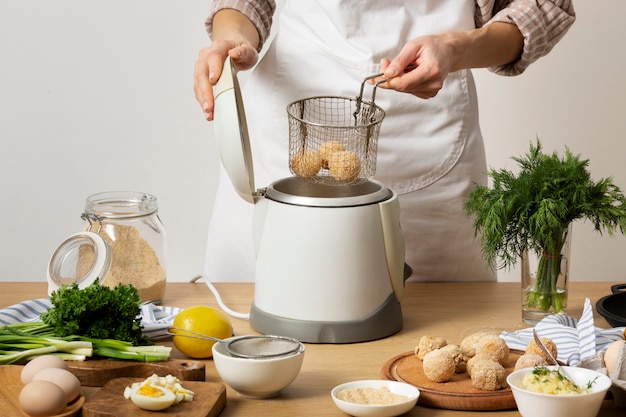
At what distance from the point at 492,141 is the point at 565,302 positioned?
1.42 metres

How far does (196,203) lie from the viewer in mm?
2826

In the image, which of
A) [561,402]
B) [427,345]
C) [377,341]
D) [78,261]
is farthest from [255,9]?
[561,402]

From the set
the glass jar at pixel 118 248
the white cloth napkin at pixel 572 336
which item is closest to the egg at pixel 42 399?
the glass jar at pixel 118 248

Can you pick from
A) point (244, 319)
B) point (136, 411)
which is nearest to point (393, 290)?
point (244, 319)

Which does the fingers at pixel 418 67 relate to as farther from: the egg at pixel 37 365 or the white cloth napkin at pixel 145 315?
the egg at pixel 37 365

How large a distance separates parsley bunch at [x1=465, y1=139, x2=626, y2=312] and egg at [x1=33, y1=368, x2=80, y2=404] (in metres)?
0.61

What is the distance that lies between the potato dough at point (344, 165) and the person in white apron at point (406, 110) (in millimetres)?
394

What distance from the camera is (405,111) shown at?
69.5 inches

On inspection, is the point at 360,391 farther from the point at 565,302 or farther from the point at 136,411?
the point at 565,302

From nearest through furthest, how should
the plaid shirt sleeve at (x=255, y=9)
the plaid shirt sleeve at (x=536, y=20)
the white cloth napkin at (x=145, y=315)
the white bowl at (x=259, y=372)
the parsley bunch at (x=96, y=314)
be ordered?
the white bowl at (x=259, y=372) < the parsley bunch at (x=96, y=314) < the white cloth napkin at (x=145, y=315) < the plaid shirt sleeve at (x=536, y=20) < the plaid shirt sleeve at (x=255, y=9)

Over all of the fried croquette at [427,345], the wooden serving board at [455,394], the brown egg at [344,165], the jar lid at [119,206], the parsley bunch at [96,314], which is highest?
the brown egg at [344,165]

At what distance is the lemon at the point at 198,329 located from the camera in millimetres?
1274

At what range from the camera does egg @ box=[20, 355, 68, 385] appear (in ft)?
Result: 3.69

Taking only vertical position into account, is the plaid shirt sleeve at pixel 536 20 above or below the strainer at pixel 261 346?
above
